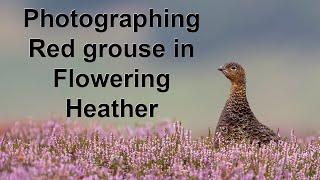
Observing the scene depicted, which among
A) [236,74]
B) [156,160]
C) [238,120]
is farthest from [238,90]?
[156,160]

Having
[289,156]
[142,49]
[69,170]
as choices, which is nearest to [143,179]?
[69,170]

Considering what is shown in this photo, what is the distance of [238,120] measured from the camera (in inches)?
383

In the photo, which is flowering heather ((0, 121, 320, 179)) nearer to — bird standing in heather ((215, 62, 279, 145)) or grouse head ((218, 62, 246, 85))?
bird standing in heather ((215, 62, 279, 145))

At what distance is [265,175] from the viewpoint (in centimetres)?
795

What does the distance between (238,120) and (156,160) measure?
72.1 inches

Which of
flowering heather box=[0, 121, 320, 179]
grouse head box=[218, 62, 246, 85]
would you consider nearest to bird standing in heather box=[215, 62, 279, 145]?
grouse head box=[218, 62, 246, 85]

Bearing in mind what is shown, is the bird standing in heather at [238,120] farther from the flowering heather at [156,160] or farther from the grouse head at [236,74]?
the flowering heather at [156,160]

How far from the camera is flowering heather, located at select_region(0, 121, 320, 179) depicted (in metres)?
7.35

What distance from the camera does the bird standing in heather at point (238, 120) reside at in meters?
9.57

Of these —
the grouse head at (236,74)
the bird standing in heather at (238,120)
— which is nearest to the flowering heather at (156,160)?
the bird standing in heather at (238,120)

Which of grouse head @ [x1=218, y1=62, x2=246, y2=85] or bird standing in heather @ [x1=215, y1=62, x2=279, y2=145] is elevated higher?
grouse head @ [x1=218, y1=62, x2=246, y2=85]

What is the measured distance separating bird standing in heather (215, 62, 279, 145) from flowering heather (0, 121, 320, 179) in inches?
8.8

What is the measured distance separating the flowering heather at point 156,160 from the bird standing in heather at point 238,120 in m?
0.22

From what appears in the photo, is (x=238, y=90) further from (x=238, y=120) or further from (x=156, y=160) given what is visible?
(x=156, y=160)
